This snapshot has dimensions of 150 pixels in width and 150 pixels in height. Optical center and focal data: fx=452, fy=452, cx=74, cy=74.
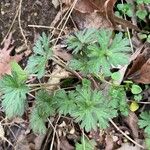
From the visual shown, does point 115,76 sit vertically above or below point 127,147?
above

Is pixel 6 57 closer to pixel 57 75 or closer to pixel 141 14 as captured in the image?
pixel 57 75

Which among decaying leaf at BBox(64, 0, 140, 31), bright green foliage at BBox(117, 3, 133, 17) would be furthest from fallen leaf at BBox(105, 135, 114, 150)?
bright green foliage at BBox(117, 3, 133, 17)

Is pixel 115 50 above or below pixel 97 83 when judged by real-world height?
above

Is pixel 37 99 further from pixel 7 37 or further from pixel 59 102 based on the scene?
pixel 7 37

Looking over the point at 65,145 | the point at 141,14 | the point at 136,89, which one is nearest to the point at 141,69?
the point at 136,89

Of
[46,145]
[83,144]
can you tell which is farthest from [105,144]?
[46,145]

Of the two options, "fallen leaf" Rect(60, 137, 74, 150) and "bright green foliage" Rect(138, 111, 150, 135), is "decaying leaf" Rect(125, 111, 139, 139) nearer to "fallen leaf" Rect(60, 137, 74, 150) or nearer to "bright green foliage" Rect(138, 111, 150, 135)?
"bright green foliage" Rect(138, 111, 150, 135)
